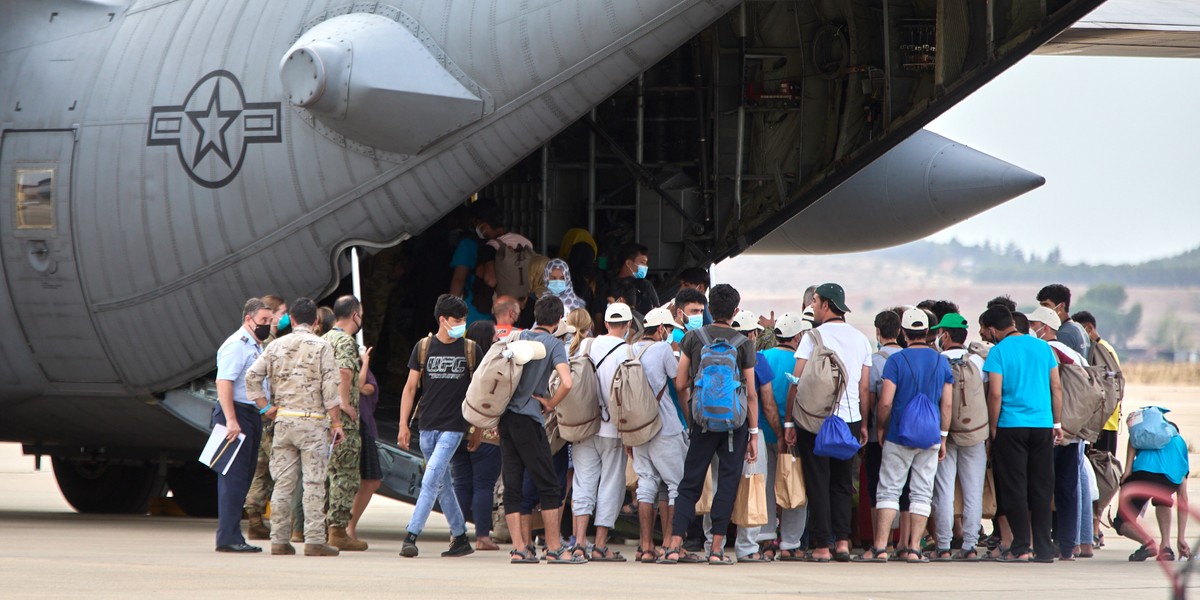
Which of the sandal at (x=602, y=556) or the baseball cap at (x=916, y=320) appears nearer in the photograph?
the sandal at (x=602, y=556)

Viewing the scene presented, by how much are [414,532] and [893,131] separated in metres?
6.05

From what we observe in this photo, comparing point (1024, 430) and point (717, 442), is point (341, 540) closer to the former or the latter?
point (717, 442)

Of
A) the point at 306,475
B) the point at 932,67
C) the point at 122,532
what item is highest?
the point at 932,67

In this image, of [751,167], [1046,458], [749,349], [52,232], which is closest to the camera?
[749,349]

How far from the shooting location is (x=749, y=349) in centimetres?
991

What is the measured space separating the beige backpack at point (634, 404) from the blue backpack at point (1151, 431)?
3954 millimetres

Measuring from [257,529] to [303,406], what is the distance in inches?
82.4

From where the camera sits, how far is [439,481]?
1027 cm

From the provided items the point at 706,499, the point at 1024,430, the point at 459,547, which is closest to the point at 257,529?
the point at 459,547

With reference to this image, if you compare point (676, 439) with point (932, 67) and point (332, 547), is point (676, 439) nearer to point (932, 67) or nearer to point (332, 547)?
point (332, 547)

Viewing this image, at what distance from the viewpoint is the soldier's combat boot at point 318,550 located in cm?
1022

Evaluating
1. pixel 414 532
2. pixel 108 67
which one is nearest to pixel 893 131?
pixel 414 532

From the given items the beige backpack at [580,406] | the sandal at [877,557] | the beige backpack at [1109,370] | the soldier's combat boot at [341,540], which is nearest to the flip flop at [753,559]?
the sandal at [877,557]

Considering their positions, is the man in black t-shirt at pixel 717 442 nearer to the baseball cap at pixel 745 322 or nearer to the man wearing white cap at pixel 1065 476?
the baseball cap at pixel 745 322
